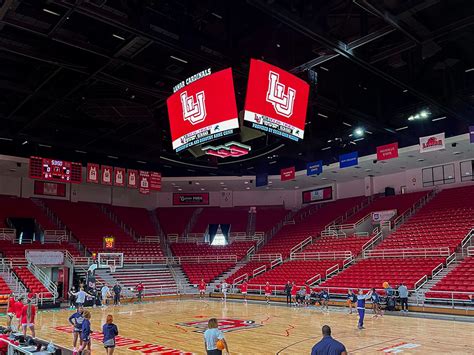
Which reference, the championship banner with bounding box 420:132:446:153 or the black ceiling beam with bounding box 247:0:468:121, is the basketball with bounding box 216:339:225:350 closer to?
the black ceiling beam with bounding box 247:0:468:121

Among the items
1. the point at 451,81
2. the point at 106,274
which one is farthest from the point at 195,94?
the point at 106,274

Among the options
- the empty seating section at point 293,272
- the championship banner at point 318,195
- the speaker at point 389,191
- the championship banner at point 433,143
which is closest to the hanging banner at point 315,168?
the empty seating section at point 293,272

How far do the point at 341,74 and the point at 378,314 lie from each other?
465 inches

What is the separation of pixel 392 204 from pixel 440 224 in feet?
21.1

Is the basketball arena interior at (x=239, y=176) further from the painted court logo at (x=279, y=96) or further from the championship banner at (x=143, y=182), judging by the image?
the championship banner at (x=143, y=182)

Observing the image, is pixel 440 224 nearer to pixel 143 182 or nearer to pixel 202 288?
pixel 202 288

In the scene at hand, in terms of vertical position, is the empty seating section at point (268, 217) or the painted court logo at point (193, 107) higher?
the painted court logo at point (193, 107)

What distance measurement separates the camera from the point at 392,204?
1351 inches

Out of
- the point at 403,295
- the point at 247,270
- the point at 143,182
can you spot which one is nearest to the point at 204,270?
the point at 247,270

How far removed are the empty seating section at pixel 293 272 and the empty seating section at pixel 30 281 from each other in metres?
13.3

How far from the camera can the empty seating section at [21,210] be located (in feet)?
112

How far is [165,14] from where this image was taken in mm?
15000

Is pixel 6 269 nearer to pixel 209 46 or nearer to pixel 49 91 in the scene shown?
pixel 49 91

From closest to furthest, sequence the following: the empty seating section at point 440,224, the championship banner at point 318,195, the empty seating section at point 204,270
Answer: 1. the empty seating section at point 440,224
2. the empty seating section at point 204,270
3. the championship banner at point 318,195
